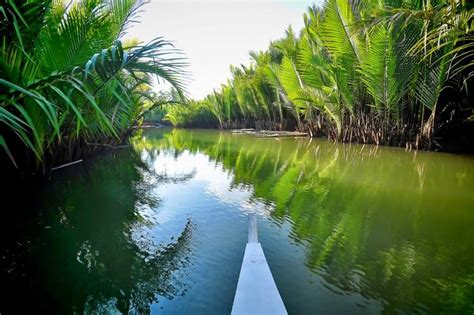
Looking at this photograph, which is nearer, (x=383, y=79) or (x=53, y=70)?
(x=53, y=70)

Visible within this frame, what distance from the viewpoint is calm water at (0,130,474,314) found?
1771 mm

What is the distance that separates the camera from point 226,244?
8.57ft

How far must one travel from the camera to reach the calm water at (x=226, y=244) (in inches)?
69.7

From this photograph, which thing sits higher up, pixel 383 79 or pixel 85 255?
pixel 383 79

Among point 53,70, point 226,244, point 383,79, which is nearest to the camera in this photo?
point 226,244

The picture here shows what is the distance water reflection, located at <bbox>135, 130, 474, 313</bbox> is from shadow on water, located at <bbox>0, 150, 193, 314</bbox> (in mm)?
891

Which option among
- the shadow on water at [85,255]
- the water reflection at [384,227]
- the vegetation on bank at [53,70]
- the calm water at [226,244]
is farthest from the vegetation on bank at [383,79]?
the shadow on water at [85,255]

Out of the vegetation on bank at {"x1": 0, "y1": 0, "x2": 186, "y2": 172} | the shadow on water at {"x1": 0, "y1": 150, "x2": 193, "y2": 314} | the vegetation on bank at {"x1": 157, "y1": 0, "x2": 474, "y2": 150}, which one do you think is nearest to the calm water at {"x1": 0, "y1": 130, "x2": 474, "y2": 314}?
the shadow on water at {"x1": 0, "y1": 150, "x2": 193, "y2": 314}

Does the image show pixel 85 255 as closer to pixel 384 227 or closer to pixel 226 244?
pixel 226 244

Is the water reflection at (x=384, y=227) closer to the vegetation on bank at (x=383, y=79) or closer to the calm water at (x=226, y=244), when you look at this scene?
the calm water at (x=226, y=244)

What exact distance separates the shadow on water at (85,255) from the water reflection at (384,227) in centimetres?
89

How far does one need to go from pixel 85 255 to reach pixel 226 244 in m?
1.08

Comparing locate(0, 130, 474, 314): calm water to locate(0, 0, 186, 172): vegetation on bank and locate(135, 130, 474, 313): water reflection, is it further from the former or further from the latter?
locate(0, 0, 186, 172): vegetation on bank

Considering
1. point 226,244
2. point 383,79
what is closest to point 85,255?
point 226,244
